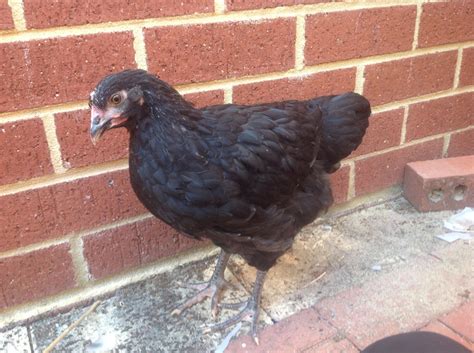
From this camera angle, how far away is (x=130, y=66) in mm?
1641

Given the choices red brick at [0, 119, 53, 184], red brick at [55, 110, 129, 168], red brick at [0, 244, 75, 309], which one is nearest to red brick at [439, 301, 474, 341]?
red brick at [55, 110, 129, 168]

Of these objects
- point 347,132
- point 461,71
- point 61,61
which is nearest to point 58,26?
point 61,61

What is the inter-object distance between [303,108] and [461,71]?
4.19ft

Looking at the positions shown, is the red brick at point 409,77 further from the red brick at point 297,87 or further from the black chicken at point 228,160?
the black chicken at point 228,160

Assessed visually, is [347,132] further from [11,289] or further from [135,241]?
[11,289]

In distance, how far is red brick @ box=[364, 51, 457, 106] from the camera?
7.20 feet

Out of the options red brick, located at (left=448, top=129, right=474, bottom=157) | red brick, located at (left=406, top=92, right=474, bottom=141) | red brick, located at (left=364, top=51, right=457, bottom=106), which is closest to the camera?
red brick, located at (left=364, top=51, right=457, bottom=106)

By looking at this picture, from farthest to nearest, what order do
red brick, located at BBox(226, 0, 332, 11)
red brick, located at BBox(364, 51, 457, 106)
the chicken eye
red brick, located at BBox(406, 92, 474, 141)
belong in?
red brick, located at BBox(406, 92, 474, 141) → red brick, located at BBox(364, 51, 457, 106) → red brick, located at BBox(226, 0, 332, 11) → the chicken eye

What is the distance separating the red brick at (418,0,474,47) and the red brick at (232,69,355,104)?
0.49 meters

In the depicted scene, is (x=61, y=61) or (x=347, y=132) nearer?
(x=61, y=61)

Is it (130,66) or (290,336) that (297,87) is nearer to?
(130,66)

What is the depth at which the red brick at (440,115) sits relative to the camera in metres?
2.41

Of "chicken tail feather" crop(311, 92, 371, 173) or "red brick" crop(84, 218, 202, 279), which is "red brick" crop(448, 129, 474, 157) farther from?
"red brick" crop(84, 218, 202, 279)

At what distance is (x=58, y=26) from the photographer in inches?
58.4
